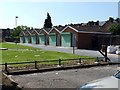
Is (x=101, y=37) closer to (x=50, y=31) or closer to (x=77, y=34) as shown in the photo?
(x=77, y=34)

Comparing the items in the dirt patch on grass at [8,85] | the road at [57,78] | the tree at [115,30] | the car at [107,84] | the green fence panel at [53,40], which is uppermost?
the tree at [115,30]

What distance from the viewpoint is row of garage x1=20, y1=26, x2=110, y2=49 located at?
41625 mm

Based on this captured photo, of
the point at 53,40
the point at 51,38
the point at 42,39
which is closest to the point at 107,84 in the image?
the point at 53,40

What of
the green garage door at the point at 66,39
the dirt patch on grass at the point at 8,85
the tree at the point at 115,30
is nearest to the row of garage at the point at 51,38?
the green garage door at the point at 66,39

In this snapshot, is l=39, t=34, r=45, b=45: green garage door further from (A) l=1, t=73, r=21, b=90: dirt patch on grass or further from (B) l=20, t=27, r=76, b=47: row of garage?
(A) l=1, t=73, r=21, b=90: dirt patch on grass

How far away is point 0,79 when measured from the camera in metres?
13.2

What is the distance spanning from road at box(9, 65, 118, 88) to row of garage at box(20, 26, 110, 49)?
24.9 metres

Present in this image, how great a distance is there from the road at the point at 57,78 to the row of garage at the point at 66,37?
2486 cm

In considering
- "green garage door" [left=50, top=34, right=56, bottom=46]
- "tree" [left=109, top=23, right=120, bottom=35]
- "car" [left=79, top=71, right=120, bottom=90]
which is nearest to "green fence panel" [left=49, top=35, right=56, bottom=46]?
"green garage door" [left=50, top=34, right=56, bottom=46]

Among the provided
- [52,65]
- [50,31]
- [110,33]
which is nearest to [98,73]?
[52,65]

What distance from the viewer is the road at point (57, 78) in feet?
40.2

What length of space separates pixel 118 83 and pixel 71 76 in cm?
802

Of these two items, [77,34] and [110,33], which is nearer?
[77,34]

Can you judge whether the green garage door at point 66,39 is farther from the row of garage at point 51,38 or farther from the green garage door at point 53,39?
the green garage door at point 53,39
